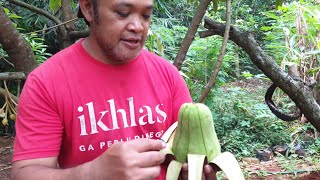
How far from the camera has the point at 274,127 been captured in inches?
233

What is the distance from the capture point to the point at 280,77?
2.10m

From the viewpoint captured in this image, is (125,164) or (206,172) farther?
(206,172)

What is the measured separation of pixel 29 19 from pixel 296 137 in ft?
14.8

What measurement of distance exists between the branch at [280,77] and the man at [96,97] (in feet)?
2.60

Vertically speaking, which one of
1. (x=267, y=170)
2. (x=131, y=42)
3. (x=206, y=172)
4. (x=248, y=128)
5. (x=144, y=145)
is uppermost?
(x=131, y=42)

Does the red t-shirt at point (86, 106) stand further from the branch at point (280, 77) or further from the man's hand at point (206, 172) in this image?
the branch at point (280, 77)

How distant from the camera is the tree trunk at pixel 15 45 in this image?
1.99 meters

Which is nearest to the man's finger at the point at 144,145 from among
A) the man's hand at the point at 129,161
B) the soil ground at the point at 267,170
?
the man's hand at the point at 129,161

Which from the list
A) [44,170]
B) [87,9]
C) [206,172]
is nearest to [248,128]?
[87,9]

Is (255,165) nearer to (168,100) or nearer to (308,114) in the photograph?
(308,114)

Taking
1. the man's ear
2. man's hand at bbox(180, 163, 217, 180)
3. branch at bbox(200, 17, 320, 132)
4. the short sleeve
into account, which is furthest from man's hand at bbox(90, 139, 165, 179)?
branch at bbox(200, 17, 320, 132)

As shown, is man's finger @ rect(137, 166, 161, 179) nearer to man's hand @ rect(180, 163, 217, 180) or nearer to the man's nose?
man's hand @ rect(180, 163, 217, 180)

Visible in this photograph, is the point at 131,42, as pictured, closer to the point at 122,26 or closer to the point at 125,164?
the point at 122,26

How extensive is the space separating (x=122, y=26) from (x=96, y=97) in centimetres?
25
